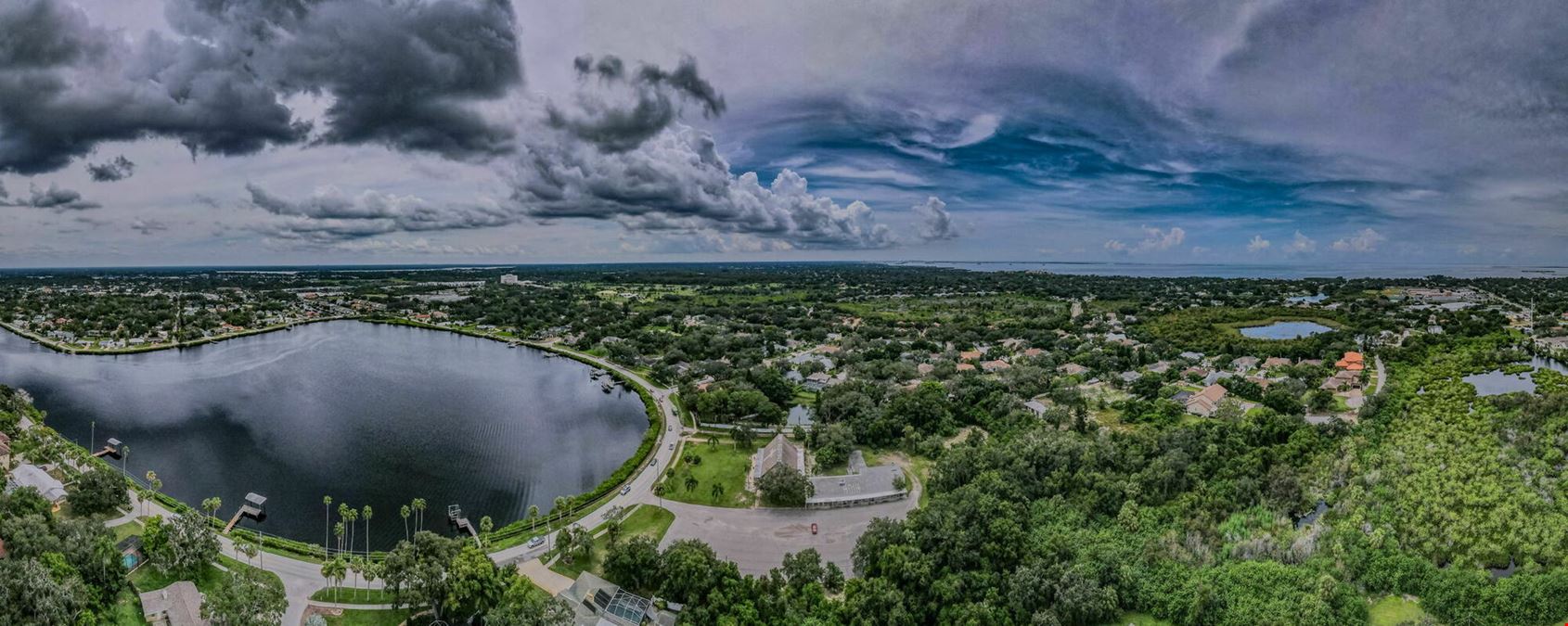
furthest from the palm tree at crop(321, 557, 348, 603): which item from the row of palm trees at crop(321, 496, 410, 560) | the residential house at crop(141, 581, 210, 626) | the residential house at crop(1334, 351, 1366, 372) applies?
the residential house at crop(1334, 351, 1366, 372)

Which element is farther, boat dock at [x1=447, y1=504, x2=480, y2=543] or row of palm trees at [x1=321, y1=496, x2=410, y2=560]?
boat dock at [x1=447, y1=504, x2=480, y2=543]

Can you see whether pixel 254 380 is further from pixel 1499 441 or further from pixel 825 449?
pixel 1499 441

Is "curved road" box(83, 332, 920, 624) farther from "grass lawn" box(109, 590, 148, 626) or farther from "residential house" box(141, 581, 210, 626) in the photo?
"grass lawn" box(109, 590, 148, 626)

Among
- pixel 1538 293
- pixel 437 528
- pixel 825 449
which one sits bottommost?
pixel 437 528

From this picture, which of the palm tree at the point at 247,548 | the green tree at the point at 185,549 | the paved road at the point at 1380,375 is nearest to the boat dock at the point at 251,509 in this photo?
the palm tree at the point at 247,548

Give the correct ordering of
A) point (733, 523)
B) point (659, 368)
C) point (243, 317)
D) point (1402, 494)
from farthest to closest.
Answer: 1. point (243, 317)
2. point (659, 368)
3. point (733, 523)
4. point (1402, 494)

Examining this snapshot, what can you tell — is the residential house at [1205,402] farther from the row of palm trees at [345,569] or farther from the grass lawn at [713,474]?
the row of palm trees at [345,569]

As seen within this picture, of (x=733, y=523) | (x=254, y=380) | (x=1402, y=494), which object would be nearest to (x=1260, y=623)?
(x=1402, y=494)
